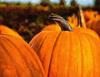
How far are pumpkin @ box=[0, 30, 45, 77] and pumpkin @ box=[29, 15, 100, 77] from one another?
272 millimetres

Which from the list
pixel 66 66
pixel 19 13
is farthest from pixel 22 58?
pixel 19 13

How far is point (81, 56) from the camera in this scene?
297 cm

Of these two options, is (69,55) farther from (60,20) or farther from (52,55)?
(60,20)

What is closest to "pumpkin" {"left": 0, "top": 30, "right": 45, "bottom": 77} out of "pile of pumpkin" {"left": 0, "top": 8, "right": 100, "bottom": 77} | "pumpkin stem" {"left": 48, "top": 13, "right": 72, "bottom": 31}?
"pile of pumpkin" {"left": 0, "top": 8, "right": 100, "bottom": 77}

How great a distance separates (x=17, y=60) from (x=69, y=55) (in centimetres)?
49

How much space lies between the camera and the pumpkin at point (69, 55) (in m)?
2.92

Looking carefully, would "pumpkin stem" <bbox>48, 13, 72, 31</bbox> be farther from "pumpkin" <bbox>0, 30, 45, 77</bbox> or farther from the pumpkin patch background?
"pumpkin" <bbox>0, 30, 45, 77</bbox>

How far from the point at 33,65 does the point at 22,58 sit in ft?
0.24

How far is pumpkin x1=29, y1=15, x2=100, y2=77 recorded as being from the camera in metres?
2.92

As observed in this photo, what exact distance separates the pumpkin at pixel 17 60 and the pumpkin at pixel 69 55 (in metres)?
0.27

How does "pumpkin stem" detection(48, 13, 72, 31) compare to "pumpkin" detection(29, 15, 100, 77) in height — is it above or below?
above

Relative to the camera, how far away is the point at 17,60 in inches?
101

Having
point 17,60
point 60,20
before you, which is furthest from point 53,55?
point 17,60

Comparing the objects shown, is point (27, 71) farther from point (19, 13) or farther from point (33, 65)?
point (19, 13)
